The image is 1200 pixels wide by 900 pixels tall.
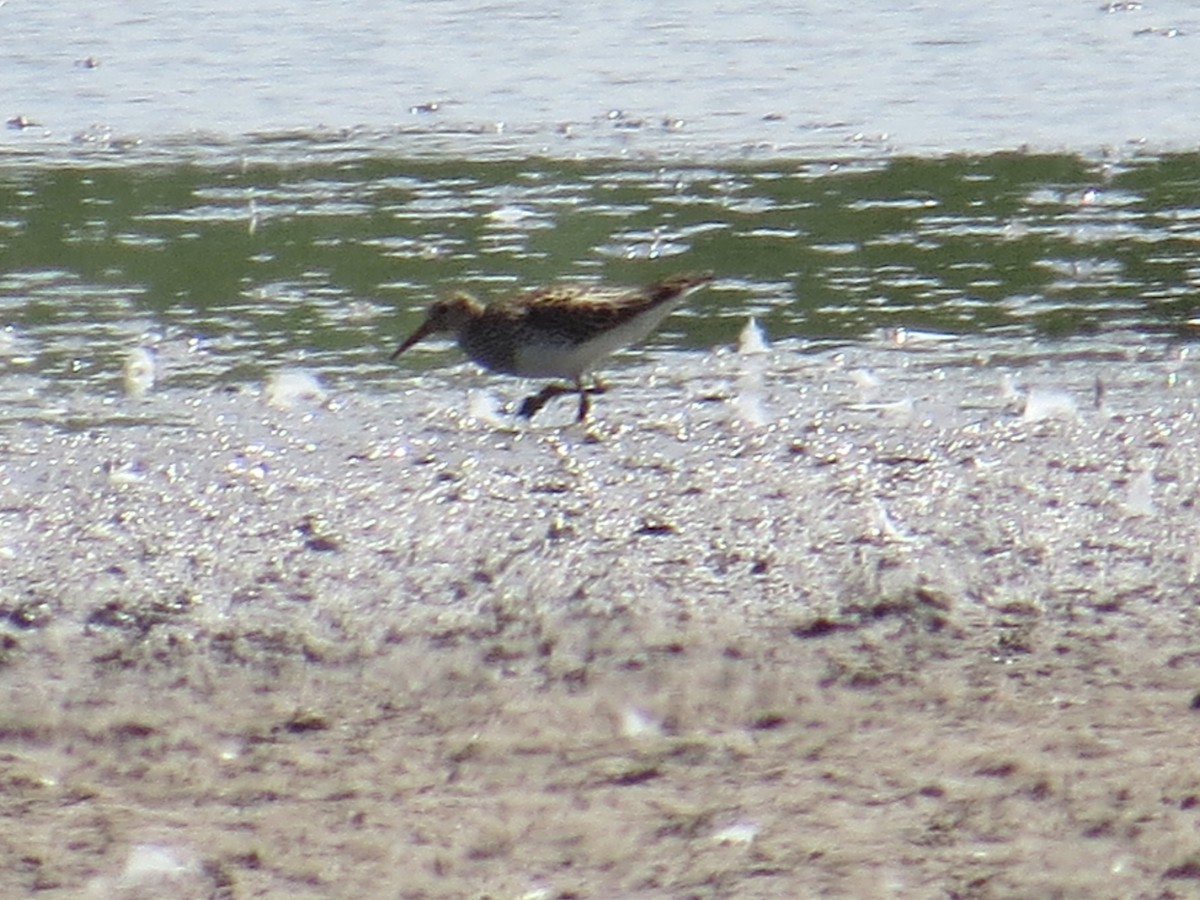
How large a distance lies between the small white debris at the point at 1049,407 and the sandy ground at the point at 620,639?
16 mm

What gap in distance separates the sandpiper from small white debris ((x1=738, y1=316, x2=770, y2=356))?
14.0 inches

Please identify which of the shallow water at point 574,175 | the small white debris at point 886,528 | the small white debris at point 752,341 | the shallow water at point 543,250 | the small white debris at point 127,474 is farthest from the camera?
the shallow water at point 574,175

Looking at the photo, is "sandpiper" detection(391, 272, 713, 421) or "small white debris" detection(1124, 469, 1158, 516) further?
"sandpiper" detection(391, 272, 713, 421)

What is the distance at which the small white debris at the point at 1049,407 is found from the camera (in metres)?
7.41

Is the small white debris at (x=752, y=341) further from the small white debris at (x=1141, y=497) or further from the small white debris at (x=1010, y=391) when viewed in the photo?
the small white debris at (x=1141, y=497)

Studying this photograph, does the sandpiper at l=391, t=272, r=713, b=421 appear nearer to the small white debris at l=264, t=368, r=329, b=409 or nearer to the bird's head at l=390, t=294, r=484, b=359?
the bird's head at l=390, t=294, r=484, b=359

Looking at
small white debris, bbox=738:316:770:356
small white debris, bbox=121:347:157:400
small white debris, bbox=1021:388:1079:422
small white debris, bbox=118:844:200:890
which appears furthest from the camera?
small white debris, bbox=738:316:770:356

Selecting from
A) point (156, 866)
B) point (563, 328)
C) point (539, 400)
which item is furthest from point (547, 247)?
point (156, 866)

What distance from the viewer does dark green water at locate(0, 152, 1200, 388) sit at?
8.70m

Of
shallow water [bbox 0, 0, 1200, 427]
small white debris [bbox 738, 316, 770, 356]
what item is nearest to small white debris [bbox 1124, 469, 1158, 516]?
shallow water [bbox 0, 0, 1200, 427]

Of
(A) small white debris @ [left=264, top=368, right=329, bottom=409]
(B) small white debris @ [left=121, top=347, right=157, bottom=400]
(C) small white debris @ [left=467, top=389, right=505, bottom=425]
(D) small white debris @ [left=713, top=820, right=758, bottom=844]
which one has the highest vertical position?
(B) small white debris @ [left=121, top=347, right=157, bottom=400]

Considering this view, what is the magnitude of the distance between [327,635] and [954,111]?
25.7ft

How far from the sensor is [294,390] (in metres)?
7.91

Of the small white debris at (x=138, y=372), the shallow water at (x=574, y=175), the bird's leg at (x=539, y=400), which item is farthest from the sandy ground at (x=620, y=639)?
the shallow water at (x=574, y=175)
